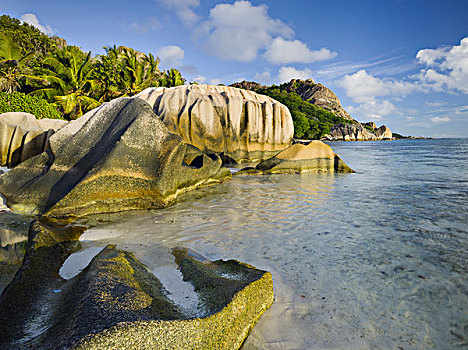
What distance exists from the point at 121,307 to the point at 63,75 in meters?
27.0

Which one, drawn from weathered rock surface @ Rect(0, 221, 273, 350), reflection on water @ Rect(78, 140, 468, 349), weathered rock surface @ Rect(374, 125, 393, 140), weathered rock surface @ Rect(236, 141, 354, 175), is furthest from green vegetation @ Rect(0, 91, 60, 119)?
weathered rock surface @ Rect(374, 125, 393, 140)

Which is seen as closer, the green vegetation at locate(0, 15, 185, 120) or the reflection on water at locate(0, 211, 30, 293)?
the reflection on water at locate(0, 211, 30, 293)

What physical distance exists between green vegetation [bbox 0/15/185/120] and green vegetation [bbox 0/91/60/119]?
0.08 meters

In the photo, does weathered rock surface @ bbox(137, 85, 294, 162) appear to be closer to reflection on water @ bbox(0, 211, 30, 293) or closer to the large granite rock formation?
reflection on water @ bbox(0, 211, 30, 293)

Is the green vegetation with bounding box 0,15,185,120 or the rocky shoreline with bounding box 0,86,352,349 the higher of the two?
the green vegetation with bounding box 0,15,185,120

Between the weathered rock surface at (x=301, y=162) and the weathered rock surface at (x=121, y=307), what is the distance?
7.99m

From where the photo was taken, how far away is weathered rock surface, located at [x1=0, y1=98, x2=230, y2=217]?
4.81 m

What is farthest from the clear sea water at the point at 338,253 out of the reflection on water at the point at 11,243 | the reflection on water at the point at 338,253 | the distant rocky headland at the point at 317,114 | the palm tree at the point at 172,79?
the distant rocky headland at the point at 317,114

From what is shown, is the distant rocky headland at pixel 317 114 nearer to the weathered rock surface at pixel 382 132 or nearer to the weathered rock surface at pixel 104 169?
the weathered rock surface at pixel 382 132

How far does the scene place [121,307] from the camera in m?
1.59

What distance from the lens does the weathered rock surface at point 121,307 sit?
1386 mm

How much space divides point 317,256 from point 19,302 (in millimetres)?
2931

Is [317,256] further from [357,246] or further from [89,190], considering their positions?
[89,190]

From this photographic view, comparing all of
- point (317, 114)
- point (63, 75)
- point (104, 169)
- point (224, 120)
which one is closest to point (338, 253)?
point (104, 169)
